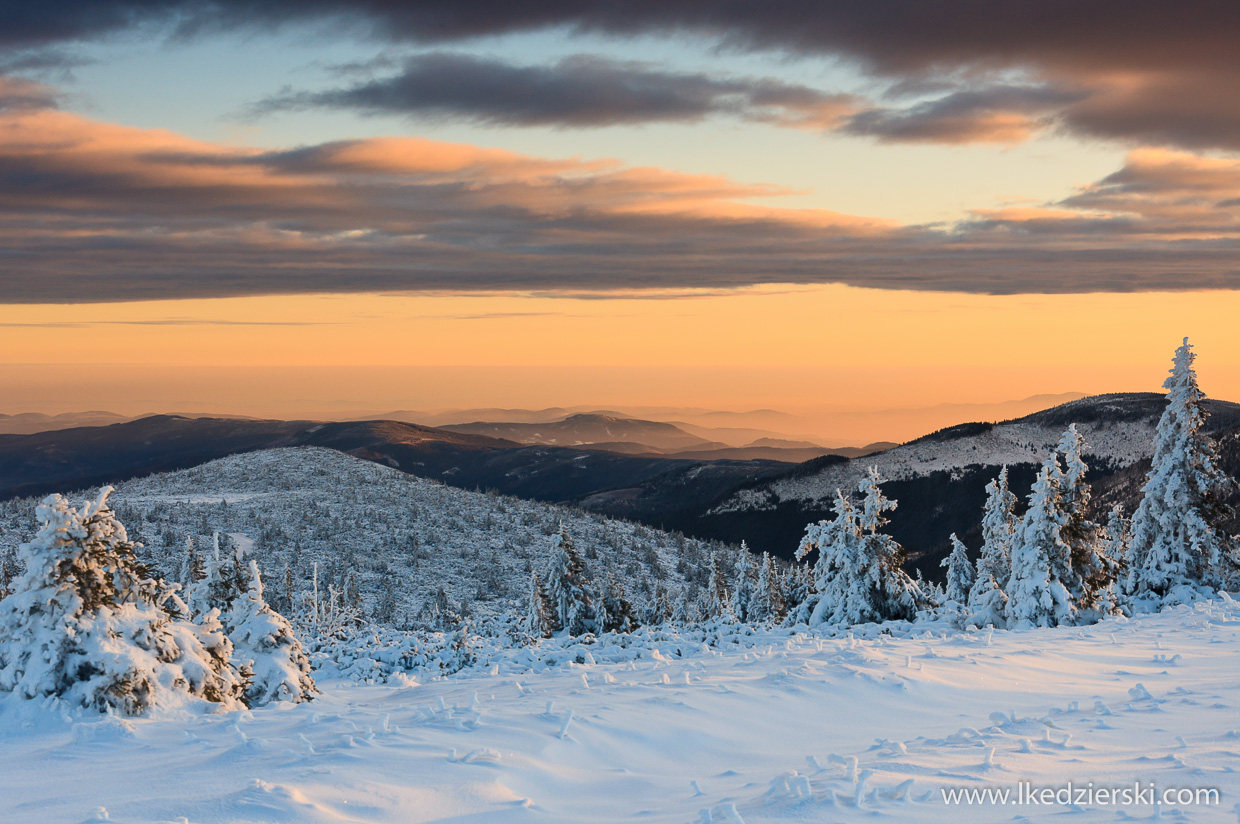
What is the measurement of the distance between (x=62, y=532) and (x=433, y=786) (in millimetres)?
7449

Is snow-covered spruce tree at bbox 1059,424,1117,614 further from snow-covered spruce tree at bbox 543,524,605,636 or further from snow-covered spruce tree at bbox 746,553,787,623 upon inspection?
snow-covered spruce tree at bbox 746,553,787,623

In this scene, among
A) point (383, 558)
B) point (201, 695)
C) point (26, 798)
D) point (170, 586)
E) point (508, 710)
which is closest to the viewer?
point (26, 798)

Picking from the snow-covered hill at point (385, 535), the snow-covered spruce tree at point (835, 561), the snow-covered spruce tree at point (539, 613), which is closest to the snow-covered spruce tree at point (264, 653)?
the snow-covered spruce tree at point (835, 561)

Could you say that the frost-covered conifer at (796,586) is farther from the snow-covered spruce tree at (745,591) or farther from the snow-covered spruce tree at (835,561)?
the snow-covered spruce tree at (835,561)

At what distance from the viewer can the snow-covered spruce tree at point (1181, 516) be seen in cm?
2928

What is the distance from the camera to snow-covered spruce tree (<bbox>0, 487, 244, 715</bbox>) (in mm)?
10727

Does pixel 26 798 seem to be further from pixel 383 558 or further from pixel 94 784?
pixel 383 558

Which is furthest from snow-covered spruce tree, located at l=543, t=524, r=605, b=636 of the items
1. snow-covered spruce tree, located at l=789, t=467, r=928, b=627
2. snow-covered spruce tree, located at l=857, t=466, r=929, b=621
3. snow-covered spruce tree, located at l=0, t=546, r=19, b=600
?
snow-covered spruce tree, located at l=0, t=546, r=19, b=600

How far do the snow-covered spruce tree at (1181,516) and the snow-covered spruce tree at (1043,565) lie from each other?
5823 mm

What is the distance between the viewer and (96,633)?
11.0 metres

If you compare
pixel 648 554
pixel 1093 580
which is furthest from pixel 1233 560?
pixel 648 554

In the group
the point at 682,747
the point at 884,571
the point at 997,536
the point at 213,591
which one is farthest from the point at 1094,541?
the point at 213,591

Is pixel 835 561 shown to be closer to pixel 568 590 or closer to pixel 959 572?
pixel 568 590

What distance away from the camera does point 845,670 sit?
40.6ft
